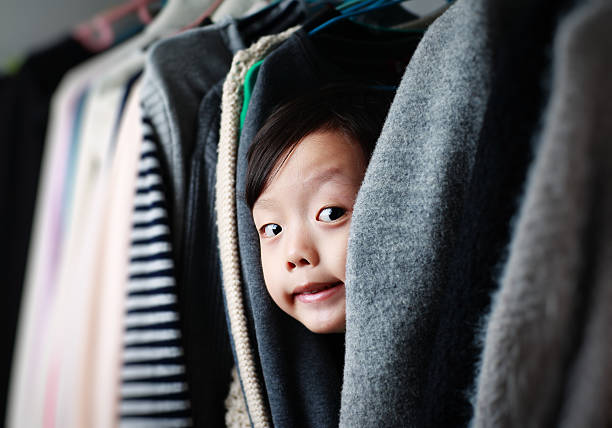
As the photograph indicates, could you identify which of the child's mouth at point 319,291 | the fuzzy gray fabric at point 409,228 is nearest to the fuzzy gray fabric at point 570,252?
the fuzzy gray fabric at point 409,228

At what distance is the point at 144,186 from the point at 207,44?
19 cm

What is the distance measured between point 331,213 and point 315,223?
0.06 ft

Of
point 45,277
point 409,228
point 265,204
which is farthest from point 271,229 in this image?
point 45,277

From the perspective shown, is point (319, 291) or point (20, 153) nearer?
point (319, 291)

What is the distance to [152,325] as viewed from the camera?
1.68 feet

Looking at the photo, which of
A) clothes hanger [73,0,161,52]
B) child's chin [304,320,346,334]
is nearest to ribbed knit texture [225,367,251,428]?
child's chin [304,320,346,334]

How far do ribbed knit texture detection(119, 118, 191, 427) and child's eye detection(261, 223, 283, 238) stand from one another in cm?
14

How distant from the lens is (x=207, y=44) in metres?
0.56

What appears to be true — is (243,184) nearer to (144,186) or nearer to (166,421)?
(144,186)

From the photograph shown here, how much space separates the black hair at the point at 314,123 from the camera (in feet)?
1.40

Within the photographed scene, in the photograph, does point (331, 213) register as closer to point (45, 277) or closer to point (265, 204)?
point (265, 204)

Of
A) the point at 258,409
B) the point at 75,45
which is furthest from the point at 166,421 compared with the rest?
the point at 75,45

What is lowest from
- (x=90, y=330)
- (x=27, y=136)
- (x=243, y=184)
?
(x=90, y=330)

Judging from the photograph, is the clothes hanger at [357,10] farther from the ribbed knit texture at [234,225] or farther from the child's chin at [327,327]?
the child's chin at [327,327]
